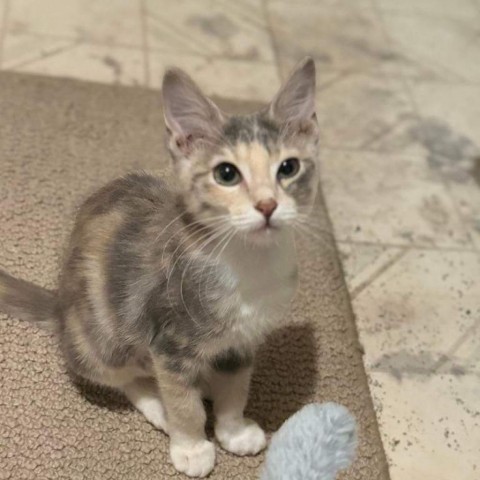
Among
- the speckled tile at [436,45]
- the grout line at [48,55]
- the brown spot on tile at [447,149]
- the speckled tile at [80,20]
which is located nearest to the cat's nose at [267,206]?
the brown spot on tile at [447,149]

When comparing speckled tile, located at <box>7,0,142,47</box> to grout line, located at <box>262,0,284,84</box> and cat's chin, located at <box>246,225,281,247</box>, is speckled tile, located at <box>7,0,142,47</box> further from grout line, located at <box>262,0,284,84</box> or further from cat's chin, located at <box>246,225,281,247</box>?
cat's chin, located at <box>246,225,281,247</box>

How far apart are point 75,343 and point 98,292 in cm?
10

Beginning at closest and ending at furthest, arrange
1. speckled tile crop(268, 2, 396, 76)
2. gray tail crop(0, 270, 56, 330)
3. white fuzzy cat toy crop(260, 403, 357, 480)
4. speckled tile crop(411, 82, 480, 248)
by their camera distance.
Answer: white fuzzy cat toy crop(260, 403, 357, 480) < gray tail crop(0, 270, 56, 330) < speckled tile crop(411, 82, 480, 248) < speckled tile crop(268, 2, 396, 76)

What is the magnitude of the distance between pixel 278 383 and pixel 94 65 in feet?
3.82

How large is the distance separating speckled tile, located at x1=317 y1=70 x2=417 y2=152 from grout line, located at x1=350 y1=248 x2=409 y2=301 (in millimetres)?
416

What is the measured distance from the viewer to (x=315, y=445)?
867 mm

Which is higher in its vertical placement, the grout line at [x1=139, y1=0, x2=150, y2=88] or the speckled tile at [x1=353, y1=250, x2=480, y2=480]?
the speckled tile at [x1=353, y1=250, x2=480, y2=480]

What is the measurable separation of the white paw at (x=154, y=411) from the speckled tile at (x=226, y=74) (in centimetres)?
106

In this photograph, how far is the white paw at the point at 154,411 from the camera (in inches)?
46.7

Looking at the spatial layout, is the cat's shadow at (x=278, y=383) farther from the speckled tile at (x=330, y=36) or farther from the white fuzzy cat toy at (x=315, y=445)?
the speckled tile at (x=330, y=36)

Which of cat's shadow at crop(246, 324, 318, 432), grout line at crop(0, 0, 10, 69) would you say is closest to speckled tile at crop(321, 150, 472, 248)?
cat's shadow at crop(246, 324, 318, 432)

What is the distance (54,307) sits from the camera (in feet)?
3.99

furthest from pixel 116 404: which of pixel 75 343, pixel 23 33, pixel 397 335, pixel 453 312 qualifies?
pixel 23 33

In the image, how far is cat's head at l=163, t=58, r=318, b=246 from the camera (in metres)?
0.91
